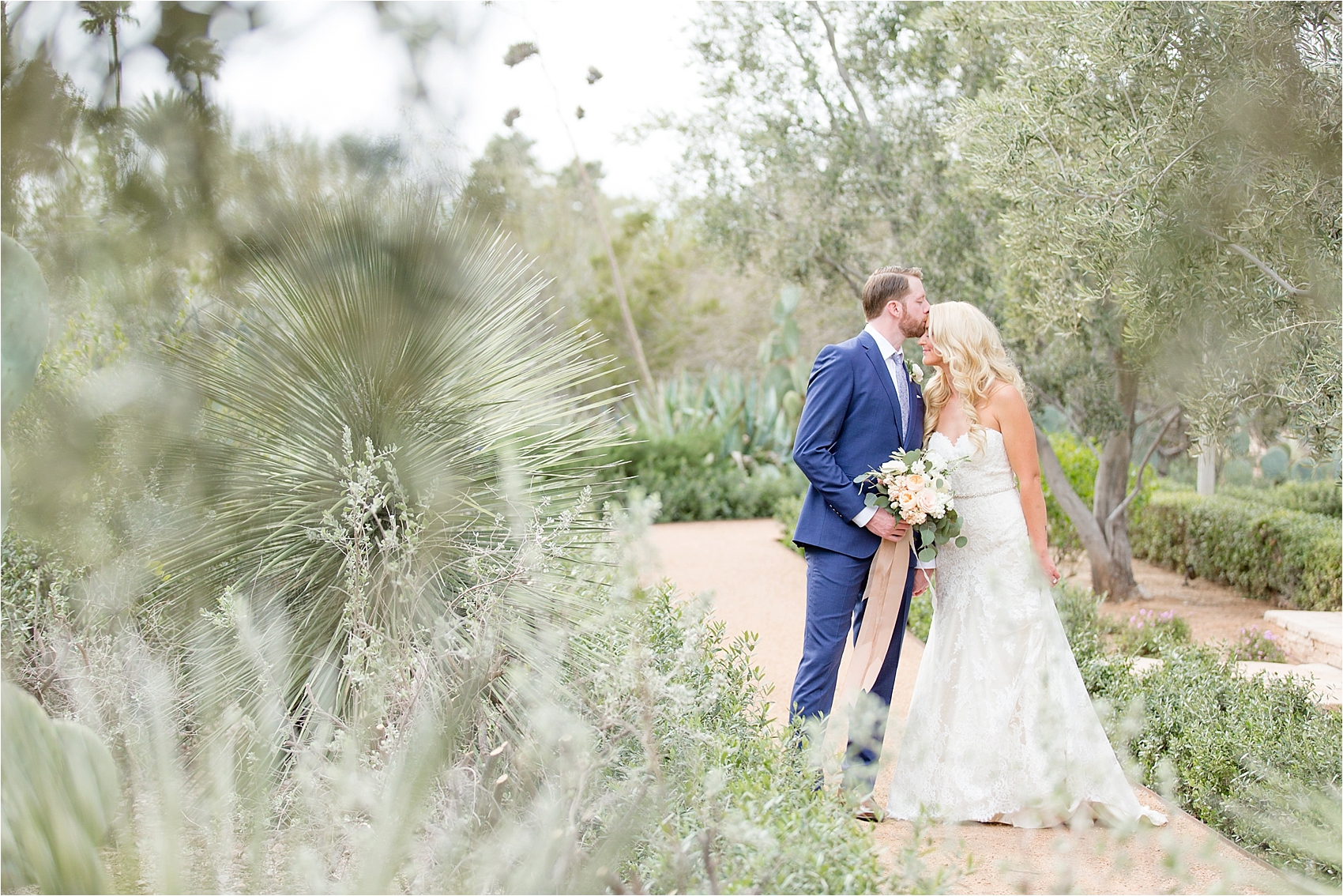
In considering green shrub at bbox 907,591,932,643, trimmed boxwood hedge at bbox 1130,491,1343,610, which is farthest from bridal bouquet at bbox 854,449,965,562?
trimmed boxwood hedge at bbox 1130,491,1343,610

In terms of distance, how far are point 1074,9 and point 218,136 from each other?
377 centimetres

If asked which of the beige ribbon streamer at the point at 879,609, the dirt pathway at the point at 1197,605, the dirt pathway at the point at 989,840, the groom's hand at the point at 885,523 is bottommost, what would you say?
the dirt pathway at the point at 1197,605

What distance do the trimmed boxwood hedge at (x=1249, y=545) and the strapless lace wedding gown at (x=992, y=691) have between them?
4818 mm

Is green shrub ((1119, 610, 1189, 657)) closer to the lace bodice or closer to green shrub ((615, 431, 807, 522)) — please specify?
the lace bodice

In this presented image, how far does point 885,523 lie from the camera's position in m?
3.52

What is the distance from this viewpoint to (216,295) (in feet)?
10.00

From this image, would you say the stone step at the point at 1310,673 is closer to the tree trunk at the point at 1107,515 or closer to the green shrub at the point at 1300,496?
the tree trunk at the point at 1107,515

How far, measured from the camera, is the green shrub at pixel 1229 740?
10.3 feet

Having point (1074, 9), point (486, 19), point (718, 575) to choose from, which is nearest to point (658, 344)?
point (718, 575)

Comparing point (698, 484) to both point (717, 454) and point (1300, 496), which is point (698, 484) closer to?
point (717, 454)

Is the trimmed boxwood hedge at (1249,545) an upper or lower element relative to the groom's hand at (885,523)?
lower

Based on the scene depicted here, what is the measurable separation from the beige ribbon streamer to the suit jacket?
76 millimetres

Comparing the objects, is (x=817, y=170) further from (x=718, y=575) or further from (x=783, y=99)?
(x=718, y=575)

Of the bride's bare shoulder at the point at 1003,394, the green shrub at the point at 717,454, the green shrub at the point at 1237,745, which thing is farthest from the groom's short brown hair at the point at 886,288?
the green shrub at the point at 717,454
